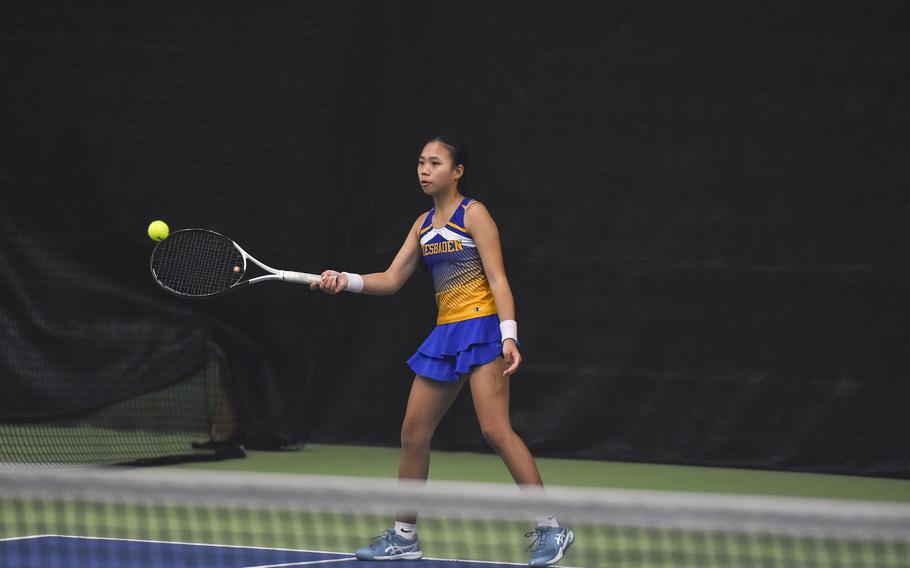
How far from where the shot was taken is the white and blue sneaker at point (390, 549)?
13.4 feet

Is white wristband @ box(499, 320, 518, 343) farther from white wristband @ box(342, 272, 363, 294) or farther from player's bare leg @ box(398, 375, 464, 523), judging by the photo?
white wristband @ box(342, 272, 363, 294)

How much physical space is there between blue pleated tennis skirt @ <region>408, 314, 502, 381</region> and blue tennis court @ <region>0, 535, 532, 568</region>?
54cm

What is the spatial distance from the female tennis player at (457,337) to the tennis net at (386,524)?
0.15 meters

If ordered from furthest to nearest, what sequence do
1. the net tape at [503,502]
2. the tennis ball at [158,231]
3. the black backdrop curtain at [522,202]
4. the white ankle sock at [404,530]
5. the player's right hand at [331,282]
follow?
the black backdrop curtain at [522,202] → the tennis ball at [158,231] → the white ankle sock at [404,530] → the player's right hand at [331,282] → the net tape at [503,502]

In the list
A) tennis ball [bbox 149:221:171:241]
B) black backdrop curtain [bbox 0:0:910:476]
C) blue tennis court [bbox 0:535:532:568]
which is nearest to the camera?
blue tennis court [bbox 0:535:532:568]

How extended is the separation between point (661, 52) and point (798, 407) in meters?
1.78

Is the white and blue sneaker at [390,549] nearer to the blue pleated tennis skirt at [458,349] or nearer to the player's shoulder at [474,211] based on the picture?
the blue pleated tennis skirt at [458,349]

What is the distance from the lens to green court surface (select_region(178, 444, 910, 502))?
6035mm

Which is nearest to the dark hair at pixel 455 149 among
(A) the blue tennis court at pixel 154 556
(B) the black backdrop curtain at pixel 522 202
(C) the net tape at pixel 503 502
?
(A) the blue tennis court at pixel 154 556

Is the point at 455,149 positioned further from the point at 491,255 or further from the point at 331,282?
the point at 331,282

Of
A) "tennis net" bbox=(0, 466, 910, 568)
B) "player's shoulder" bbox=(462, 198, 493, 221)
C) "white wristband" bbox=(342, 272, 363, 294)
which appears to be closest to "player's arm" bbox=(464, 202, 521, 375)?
"player's shoulder" bbox=(462, 198, 493, 221)

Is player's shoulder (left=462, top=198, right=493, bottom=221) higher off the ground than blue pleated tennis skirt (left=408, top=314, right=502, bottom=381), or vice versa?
player's shoulder (left=462, top=198, right=493, bottom=221)

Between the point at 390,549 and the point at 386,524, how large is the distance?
0.74 metres

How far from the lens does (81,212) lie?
7250 mm
